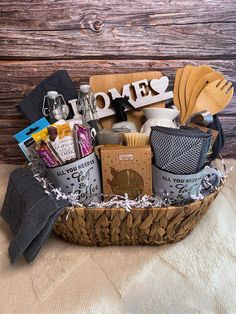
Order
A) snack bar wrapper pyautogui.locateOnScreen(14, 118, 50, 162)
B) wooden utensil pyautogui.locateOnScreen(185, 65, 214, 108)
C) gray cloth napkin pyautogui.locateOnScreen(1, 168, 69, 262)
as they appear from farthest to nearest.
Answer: wooden utensil pyautogui.locateOnScreen(185, 65, 214, 108) < snack bar wrapper pyautogui.locateOnScreen(14, 118, 50, 162) < gray cloth napkin pyautogui.locateOnScreen(1, 168, 69, 262)

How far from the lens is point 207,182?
0.70 m

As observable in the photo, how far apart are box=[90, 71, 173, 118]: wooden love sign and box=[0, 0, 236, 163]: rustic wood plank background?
7cm

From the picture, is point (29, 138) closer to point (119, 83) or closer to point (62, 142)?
point (62, 142)

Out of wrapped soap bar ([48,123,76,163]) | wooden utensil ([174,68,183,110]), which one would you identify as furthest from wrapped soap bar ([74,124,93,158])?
wooden utensil ([174,68,183,110])

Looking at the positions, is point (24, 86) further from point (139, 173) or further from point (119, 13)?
point (139, 173)

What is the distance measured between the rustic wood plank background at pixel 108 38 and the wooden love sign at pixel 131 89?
7cm

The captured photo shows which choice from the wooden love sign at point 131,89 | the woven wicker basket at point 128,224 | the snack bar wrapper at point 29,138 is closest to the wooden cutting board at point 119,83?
the wooden love sign at point 131,89

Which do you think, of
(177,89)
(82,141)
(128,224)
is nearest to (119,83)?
(177,89)

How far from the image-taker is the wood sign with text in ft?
2.70

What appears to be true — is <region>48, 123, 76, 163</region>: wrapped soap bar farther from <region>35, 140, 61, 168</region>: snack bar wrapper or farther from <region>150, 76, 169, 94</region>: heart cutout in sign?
<region>150, 76, 169, 94</region>: heart cutout in sign

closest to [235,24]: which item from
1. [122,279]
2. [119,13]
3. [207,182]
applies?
[119,13]

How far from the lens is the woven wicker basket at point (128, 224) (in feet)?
1.98

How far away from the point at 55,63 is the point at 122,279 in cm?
59

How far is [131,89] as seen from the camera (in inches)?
33.1
